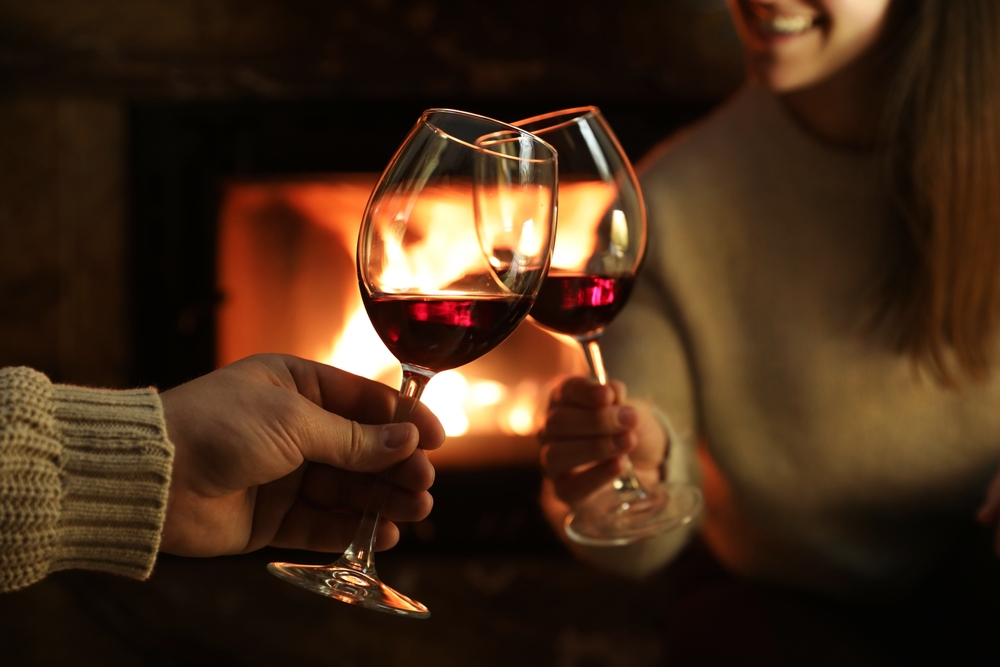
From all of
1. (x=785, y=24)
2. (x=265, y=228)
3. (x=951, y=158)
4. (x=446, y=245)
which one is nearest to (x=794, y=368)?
(x=951, y=158)

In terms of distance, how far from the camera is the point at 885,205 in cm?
133

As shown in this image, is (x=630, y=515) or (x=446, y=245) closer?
(x=446, y=245)

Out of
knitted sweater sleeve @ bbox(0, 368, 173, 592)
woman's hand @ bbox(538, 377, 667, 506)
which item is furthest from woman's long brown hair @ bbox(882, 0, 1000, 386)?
knitted sweater sleeve @ bbox(0, 368, 173, 592)

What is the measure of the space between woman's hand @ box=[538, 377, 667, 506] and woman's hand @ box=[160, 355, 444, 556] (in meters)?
0.24

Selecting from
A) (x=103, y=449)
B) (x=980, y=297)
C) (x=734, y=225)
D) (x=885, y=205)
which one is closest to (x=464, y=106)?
(x=734, y=225)

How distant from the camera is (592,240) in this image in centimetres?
81

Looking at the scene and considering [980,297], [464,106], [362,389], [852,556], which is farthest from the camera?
[464,106]

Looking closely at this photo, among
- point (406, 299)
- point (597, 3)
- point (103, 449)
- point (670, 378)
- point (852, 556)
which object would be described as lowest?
point (852, 556)

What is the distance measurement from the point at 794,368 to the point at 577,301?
27.3 inches

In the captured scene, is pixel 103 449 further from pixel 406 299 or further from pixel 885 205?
Answer: pixel 885 205

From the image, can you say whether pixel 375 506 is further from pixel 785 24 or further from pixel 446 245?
pixel 785 24

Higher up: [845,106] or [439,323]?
[845,106]

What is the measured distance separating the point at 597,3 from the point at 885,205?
97 centimetres

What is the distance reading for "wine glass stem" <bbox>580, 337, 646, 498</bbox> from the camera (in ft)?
2.91
